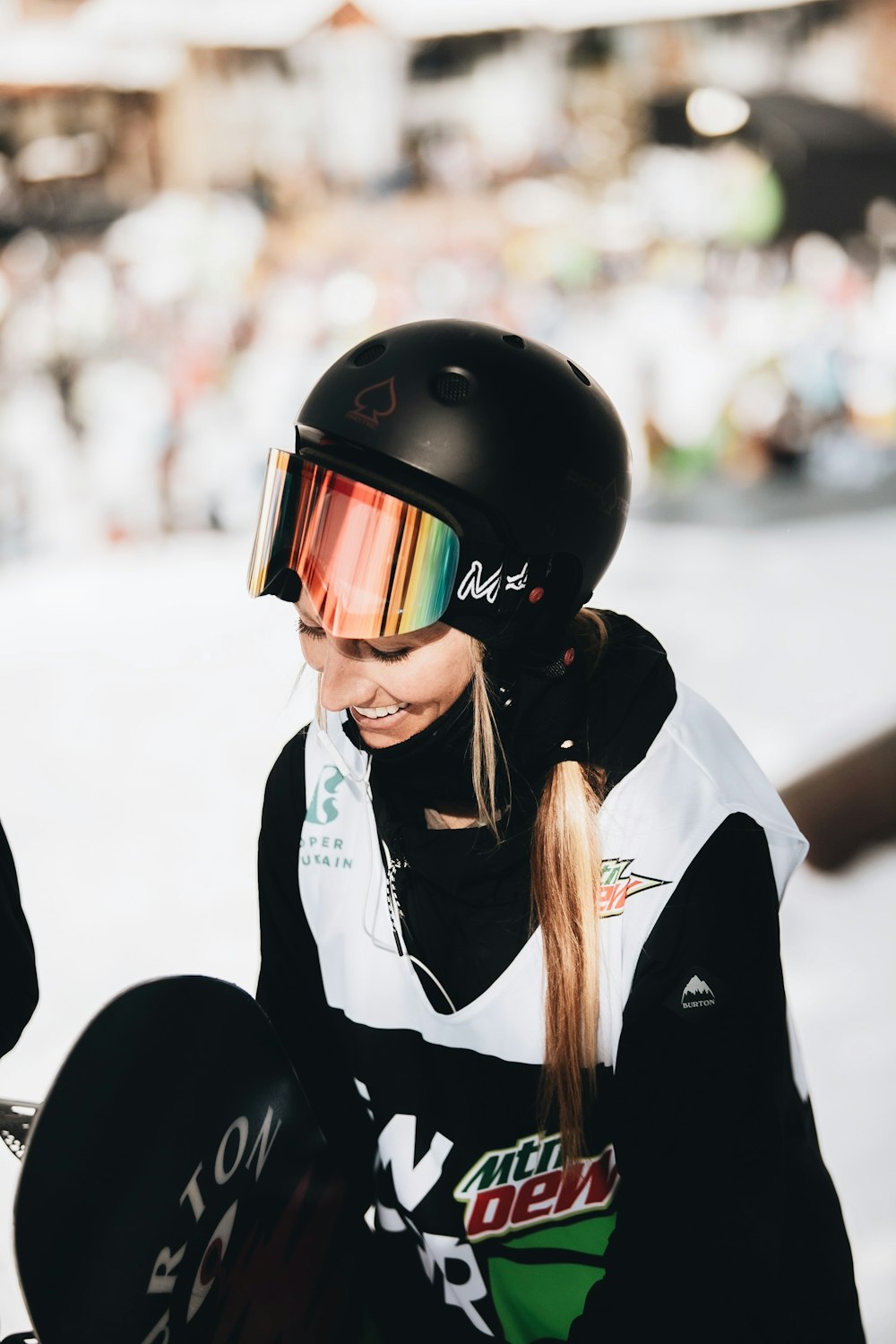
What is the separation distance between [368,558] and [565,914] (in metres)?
0.43

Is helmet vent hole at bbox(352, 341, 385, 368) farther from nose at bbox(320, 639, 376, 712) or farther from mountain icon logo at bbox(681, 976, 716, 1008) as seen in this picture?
mountain icon logo at bbox(681, 976, 716, 1008)

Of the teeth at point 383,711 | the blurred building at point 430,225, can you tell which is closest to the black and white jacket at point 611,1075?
the teeth at point 383,711

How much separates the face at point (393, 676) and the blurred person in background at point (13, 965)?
0.50 meters

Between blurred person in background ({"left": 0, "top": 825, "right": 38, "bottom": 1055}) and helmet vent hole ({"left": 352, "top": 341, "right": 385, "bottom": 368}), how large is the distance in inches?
28.7

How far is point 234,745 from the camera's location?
17.1 feet

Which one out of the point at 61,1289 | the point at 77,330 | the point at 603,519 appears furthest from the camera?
the point at 77,330

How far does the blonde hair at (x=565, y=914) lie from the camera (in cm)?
122

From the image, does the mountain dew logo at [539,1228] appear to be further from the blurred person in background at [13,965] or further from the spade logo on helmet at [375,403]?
the spade logo on helmet at [375,403]

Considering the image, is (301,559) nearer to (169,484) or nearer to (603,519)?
(603,519)

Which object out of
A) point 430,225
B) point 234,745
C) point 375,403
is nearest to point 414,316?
point 430,225

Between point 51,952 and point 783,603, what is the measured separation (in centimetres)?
500

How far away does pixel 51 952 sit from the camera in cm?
358

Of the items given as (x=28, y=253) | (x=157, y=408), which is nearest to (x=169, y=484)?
(x=157, y=408)

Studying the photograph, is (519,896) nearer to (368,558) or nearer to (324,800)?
(324,800)
